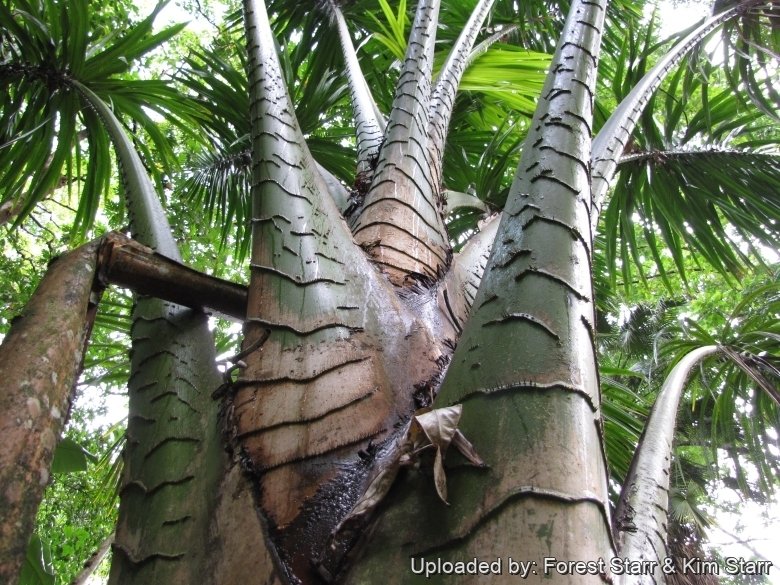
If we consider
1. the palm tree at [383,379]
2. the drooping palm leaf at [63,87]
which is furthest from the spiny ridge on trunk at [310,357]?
the drooping palm leaf at [63,87]

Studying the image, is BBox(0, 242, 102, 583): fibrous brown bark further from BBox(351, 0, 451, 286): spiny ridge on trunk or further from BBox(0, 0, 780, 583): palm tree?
BBox(351, 0, 451, 286): spiny ridge on trunk

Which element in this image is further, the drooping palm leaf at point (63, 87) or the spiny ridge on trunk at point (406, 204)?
the drooping palm leaf at point (63, 87)

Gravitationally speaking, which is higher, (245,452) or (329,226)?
(329,226)

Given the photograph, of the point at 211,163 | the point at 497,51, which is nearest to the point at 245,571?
the point at 497,51

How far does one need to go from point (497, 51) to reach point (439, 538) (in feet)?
9.32

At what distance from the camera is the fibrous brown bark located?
72 centimetres

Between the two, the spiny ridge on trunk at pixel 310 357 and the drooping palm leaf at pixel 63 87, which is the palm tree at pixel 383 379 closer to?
the spiny ridge on trunk at pixel 310 357

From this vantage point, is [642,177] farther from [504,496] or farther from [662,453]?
[504,496]

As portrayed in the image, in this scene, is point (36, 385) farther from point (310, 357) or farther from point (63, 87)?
point (63, 87)

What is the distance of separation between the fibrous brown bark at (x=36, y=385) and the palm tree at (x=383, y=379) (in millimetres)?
182

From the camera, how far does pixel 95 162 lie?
2504 millimetres

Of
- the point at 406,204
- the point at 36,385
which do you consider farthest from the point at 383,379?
the point at 406,204

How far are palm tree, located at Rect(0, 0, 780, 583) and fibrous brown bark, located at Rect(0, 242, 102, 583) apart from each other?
0.18 metres

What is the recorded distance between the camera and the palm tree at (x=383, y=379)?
0.68 metres
